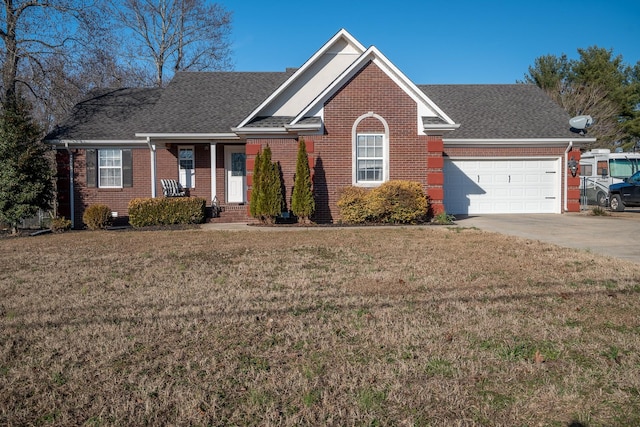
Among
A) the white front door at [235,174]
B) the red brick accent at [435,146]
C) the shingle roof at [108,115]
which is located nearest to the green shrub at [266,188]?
the white front door at [235,174]

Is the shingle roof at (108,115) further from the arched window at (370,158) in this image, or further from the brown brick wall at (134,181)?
the arched window at (370,158)

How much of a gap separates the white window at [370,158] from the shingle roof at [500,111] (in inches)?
159

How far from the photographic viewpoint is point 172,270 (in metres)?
8.15

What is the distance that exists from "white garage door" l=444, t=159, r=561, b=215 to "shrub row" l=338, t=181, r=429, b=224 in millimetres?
4354

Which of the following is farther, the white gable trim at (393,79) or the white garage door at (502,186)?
the white garage door at (502,186)

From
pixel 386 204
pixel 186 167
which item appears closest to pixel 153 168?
pixel 186 167

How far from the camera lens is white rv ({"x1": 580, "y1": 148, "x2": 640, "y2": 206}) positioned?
914 inches

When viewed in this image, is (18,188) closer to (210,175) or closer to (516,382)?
(210,175)

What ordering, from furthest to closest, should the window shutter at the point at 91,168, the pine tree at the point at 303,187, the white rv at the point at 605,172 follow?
the white rv at the point at 605,172 < the window shutter at the point at 91,168 < the pine tree at the point at 303,187

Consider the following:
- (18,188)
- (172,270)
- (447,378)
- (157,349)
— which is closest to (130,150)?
(18,188)

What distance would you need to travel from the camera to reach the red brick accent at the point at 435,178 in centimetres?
1588

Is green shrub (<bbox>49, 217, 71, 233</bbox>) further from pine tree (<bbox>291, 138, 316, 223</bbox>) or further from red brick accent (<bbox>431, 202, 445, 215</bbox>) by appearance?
red brick accent (<bbox>431, 202, 445, 215</bbox>)

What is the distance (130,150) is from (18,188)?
14.8 ft

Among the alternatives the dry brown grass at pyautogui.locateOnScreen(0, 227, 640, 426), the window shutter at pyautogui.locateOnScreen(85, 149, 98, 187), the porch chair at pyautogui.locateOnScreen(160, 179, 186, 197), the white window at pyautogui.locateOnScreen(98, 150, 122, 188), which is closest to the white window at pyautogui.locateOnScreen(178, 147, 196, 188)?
the porch chair at pyautogui.locateOnScreen(160, 179, 186, 197)
